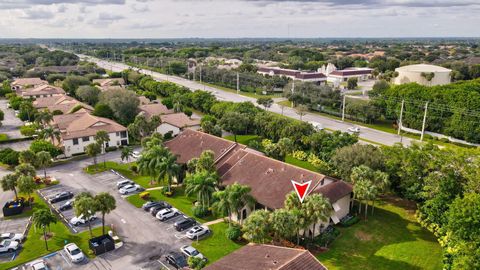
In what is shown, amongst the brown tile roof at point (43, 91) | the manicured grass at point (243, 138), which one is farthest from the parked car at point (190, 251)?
the brown tile roof at point (43, 91)

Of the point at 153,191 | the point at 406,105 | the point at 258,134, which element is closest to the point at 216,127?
the point at 258,134

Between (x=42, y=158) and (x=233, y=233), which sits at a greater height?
(x=42, y=158)

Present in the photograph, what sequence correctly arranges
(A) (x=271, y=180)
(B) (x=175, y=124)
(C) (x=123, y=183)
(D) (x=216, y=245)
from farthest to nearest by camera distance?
(B) (x=175, y=124), (C) (x=123, y=183), (A) (x=271, y=180), (D) (x=216, y=245)

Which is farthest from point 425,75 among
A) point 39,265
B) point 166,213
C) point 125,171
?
point 39,265

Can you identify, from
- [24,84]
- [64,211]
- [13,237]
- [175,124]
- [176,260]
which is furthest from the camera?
[24,84]

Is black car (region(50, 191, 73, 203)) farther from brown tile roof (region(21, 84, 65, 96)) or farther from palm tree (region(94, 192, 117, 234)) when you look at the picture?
brown tile roof (region(21, 84, 65, 96))

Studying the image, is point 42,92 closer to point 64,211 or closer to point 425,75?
point 64,211

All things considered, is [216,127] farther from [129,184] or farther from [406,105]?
[406,105]

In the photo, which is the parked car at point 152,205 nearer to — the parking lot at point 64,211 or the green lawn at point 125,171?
the parking lot at point 64,211
